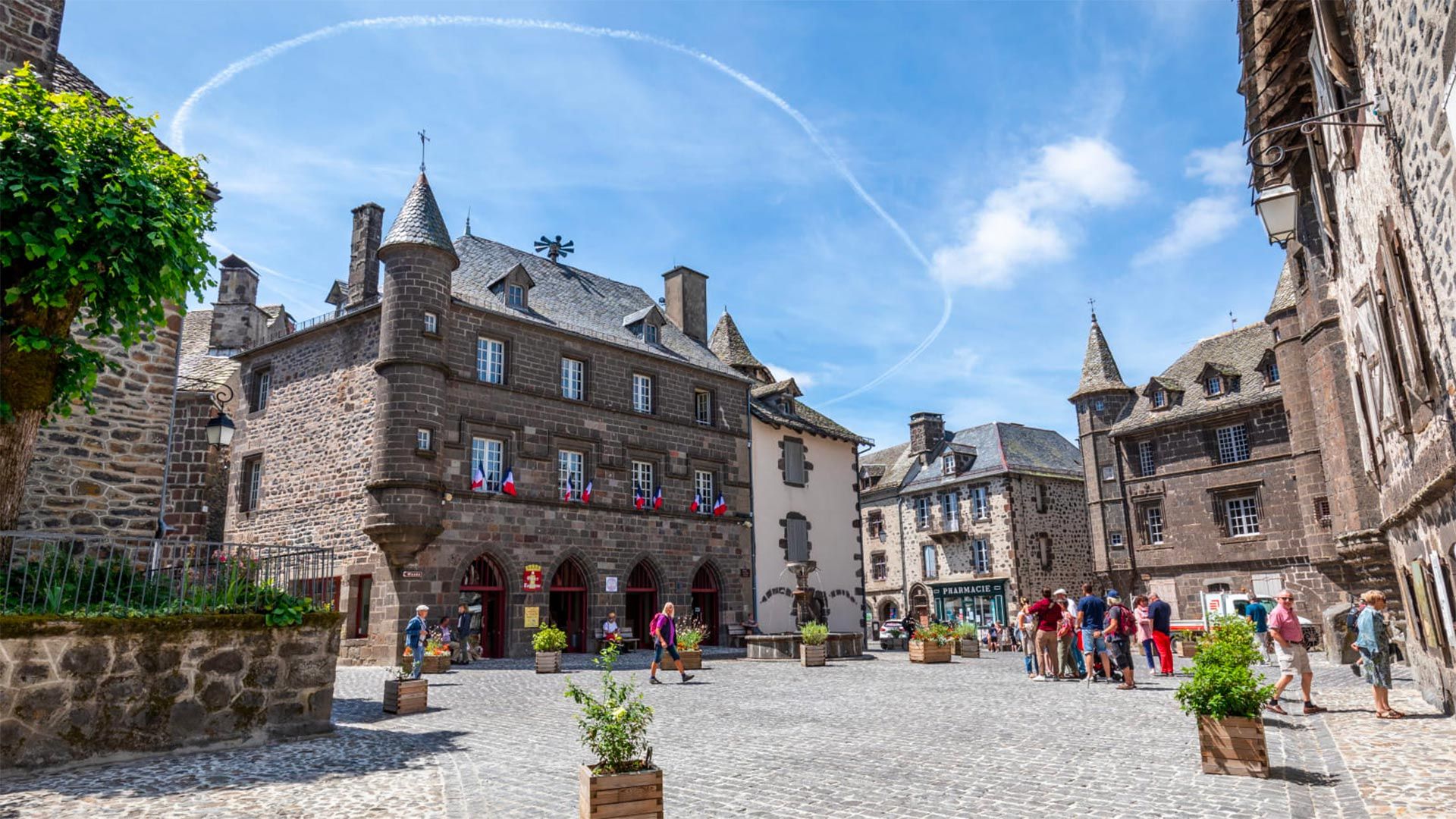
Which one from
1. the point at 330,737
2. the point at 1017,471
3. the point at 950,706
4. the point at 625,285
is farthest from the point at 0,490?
the point at 1017,471

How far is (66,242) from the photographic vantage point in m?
8.77

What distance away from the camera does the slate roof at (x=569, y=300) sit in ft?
80.1

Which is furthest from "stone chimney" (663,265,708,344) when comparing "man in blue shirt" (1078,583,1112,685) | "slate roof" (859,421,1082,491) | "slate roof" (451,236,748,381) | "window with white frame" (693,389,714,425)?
"man in blue shirt" (1078,583,1112,685)

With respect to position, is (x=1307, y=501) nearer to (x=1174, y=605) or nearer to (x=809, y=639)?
(x=1174, y=605)

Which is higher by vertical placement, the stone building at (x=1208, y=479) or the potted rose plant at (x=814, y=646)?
the stone building at (x=1208, y=479)

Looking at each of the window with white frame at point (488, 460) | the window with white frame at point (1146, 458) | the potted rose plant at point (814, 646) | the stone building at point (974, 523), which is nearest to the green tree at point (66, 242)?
the window with white frame at point (488, 460)

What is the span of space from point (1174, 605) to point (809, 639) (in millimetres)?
19360

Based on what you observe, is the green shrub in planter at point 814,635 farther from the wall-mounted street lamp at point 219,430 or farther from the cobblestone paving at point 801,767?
the wall-mounted street lamp at point 219,430

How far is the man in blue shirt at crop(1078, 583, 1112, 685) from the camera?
1479 cm

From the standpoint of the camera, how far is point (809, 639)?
65.8ft

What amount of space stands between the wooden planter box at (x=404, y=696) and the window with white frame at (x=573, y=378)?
13.5 metres

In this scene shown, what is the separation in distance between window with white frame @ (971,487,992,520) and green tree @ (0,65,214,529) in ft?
116

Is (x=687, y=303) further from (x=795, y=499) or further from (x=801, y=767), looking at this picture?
(x=801, y=767)

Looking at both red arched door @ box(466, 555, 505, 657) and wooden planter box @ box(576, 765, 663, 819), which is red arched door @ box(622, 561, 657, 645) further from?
wooden planter box @ box(576, 765, 663, 819)
